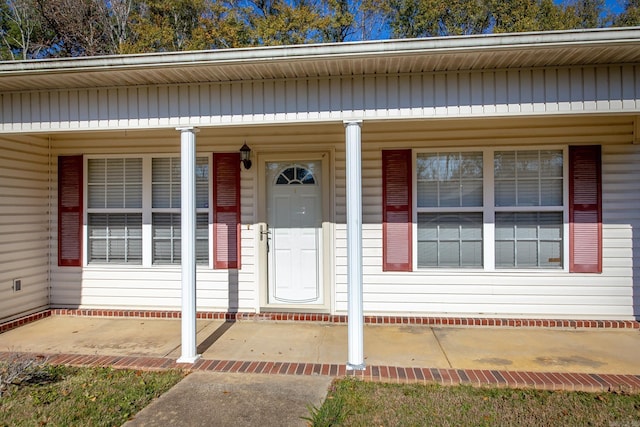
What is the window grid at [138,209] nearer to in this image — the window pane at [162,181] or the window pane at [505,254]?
the window pane at [162,181]

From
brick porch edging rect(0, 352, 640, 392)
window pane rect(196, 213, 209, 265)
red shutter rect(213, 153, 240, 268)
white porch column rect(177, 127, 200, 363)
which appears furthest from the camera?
window pane rect(196, 213, 209, 265)

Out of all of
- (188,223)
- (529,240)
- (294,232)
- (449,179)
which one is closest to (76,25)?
(294,232)

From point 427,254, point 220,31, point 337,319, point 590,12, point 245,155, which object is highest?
point 590,12

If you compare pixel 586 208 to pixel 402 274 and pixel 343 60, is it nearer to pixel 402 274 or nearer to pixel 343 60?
pixel 402 274

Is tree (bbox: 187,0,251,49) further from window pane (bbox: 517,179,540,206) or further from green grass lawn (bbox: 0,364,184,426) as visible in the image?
green grass lawn (bbox: 0,364,184,426)

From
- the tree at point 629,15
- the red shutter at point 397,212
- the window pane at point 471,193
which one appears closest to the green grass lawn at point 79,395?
the red shutter at point 397,212

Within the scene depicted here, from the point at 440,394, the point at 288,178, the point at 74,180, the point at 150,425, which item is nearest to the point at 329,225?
the point at 288,178

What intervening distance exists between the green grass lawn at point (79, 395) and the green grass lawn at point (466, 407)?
1.41 metres

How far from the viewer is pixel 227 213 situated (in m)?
5.62

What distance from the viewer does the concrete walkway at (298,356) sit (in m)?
3.44

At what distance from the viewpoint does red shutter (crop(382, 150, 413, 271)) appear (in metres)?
5.39

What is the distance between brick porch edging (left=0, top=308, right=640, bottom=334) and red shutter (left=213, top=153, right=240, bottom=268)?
0.72 metres

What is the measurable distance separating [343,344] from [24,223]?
13.9 feet

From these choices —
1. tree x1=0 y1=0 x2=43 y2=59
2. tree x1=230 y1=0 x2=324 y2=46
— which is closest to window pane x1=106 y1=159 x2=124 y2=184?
tree x1=230 y1=0 x2=324 y2=46
